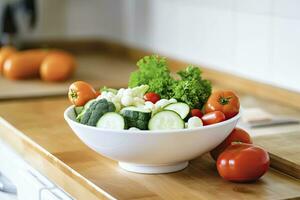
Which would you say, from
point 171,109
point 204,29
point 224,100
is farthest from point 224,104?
point 204,29

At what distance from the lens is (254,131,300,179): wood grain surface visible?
5.28 ft

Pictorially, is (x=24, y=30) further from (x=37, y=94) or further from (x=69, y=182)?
(x=69, y=182)

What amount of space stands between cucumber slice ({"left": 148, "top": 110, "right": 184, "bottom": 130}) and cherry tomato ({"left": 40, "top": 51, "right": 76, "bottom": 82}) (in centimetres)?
107

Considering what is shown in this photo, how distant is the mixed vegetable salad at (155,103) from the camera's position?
1.54m

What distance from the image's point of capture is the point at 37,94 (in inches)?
94.7

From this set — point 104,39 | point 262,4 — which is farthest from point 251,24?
point 104,39

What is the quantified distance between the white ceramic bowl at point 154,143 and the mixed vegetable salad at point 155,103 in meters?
0.02

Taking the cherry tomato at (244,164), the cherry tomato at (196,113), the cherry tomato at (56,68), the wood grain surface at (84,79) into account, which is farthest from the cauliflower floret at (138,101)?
the cherry tomato at (56,68)

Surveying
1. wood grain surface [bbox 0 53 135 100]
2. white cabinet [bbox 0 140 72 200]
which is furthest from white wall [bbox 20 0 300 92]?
white cabinet [bbox 0 140 72 200]

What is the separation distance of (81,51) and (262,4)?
1.17 m

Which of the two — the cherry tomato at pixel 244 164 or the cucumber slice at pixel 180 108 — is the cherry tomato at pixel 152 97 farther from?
the cherry tomato at pixel 244 164

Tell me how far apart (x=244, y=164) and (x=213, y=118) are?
0.40 feet

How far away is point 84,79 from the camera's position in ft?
8.62

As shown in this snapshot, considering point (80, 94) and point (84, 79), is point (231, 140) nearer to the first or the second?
point (80, 94)
